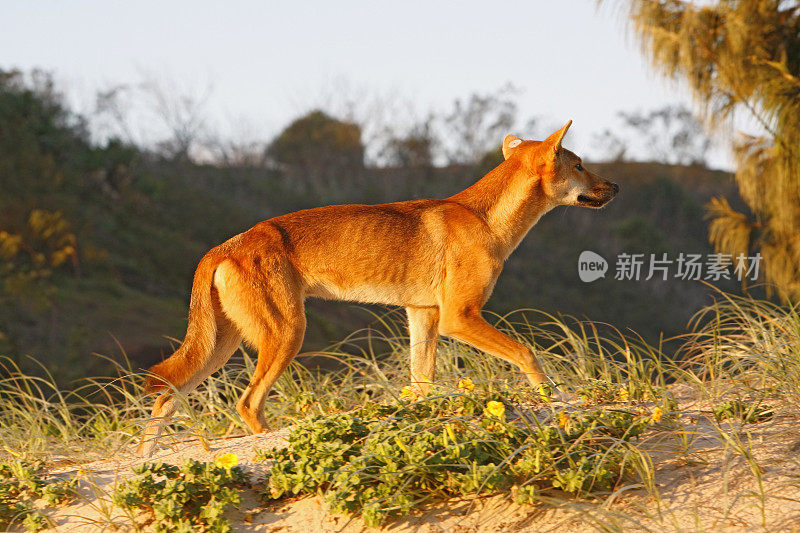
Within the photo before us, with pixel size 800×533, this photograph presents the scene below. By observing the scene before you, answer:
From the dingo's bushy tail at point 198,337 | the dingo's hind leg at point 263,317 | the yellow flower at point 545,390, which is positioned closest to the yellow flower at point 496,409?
the yellow flower at point 545,390

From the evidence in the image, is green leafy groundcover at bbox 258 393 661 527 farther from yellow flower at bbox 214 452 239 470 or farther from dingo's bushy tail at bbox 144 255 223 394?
dingo's bushy tail at bbox 144 255 223 394

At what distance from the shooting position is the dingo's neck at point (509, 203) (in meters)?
4.93

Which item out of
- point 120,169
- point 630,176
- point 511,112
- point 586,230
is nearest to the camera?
point 120,169

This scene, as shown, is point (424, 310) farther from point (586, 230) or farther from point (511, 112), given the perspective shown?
point (586, 230)

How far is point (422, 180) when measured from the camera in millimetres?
36125

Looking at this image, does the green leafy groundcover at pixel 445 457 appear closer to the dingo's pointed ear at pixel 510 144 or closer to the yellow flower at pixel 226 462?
the yellow flower at pixel 226 462

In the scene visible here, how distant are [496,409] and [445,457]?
1.38 feet

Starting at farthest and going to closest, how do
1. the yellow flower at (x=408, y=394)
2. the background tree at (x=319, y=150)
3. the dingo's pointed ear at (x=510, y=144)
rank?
1. the background tree at (x=319, y=150)
2. the dingo's pointed ear at (x=510, y=144)
3. the yellow flower at (x=408, y=394)

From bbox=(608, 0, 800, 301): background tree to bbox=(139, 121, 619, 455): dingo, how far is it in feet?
18.9

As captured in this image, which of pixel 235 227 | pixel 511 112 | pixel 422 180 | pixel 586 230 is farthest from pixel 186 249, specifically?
pixel 586 230

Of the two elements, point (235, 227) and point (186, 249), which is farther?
point (235, 227)

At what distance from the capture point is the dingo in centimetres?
443

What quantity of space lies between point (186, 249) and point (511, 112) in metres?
16.4

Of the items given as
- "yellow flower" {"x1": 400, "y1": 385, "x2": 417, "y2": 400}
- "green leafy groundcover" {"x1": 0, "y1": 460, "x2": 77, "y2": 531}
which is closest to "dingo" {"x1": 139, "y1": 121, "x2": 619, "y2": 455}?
"yellow flower" {"x1": 400, "y1": 385, "x2": 417, "y2": 400}
